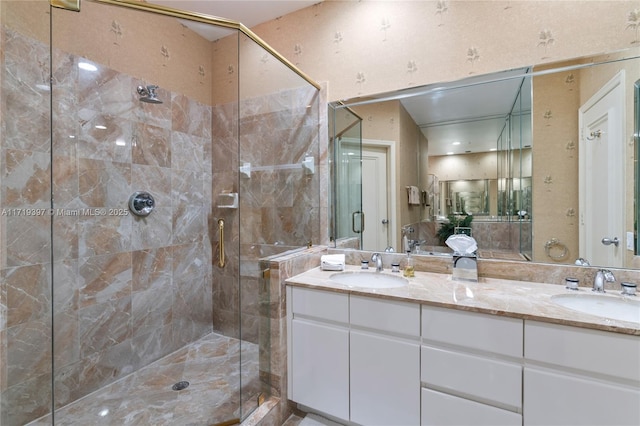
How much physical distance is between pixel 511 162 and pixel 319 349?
4.97ft

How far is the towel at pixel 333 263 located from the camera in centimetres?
188

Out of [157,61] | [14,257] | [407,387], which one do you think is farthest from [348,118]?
[14,257]

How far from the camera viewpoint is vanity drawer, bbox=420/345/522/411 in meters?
1.14

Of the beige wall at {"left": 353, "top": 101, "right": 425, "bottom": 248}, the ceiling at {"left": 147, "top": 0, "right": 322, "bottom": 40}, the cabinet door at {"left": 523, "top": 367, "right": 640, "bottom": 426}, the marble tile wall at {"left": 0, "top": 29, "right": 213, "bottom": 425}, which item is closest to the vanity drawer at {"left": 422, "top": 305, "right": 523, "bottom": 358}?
the cabinet door at {"left": 523, "top": 367, "right": 640, "bottom": 426}

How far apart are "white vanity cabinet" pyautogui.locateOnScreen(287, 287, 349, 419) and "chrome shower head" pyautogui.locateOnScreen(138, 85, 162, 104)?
178cm

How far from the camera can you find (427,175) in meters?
1.83

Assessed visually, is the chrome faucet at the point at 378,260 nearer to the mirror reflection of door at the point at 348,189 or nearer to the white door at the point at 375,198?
the white door at the point at 375,198

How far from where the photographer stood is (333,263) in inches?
73.9

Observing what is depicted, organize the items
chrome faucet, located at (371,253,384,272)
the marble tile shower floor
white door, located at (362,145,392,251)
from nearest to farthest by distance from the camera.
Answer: the marble tile shower floor
chrome faucet, located at (371,253,384,272)
white door, located at (362,145,392,251)

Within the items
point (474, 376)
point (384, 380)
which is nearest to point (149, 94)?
point (384, 380)

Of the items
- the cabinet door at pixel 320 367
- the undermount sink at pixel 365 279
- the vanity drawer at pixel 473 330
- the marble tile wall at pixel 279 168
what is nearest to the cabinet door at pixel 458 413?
the vanity drawer at pixel 473 330

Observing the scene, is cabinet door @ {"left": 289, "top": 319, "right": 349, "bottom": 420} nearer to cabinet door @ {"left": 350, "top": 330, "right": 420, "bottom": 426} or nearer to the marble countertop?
cabinet door @ {"left": 350, "top": 330, "right": 420, "bottom": 426}

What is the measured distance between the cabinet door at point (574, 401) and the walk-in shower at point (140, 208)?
121 centimetres

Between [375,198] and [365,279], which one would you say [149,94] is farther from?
[365,279]
